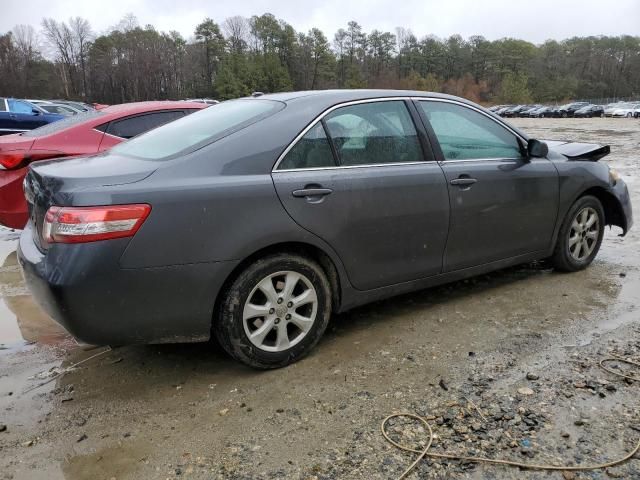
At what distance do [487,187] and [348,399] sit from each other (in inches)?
73.9

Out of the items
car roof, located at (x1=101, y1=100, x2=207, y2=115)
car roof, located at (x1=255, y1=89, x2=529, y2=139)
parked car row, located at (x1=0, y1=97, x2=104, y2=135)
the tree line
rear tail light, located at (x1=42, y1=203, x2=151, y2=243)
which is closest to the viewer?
rear tail light, located at (x1=42, y1=203, x2=151, y2=243)

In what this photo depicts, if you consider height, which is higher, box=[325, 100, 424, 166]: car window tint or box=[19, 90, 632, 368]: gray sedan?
box=[325, 100, 424, 166]: car window tint

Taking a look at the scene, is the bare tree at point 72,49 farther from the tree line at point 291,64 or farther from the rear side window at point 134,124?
the rear side window at point 134,124

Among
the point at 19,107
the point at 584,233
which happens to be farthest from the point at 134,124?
the point at 19,107

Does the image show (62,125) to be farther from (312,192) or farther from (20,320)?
(312,192)

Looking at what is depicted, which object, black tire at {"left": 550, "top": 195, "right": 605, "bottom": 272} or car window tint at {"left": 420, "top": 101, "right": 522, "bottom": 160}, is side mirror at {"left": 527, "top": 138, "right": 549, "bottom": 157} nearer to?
car window tint at {"left": 420, "top": 101, "right": 522, "bottom": 160}

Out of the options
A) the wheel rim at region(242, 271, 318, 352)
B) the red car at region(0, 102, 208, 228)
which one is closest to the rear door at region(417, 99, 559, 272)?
the wheel rim at region(242, 271, 318, 352)

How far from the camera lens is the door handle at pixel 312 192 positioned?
2.98m

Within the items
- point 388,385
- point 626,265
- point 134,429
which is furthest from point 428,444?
point 626,265

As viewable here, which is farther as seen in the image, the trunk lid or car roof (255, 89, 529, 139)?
car roof (255, 89, 529, 139)

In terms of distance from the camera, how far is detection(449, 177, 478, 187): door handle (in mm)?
3623

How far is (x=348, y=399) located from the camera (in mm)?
2768

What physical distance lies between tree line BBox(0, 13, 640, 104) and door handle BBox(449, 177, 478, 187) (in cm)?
8614

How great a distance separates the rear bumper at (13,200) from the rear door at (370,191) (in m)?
3.36
